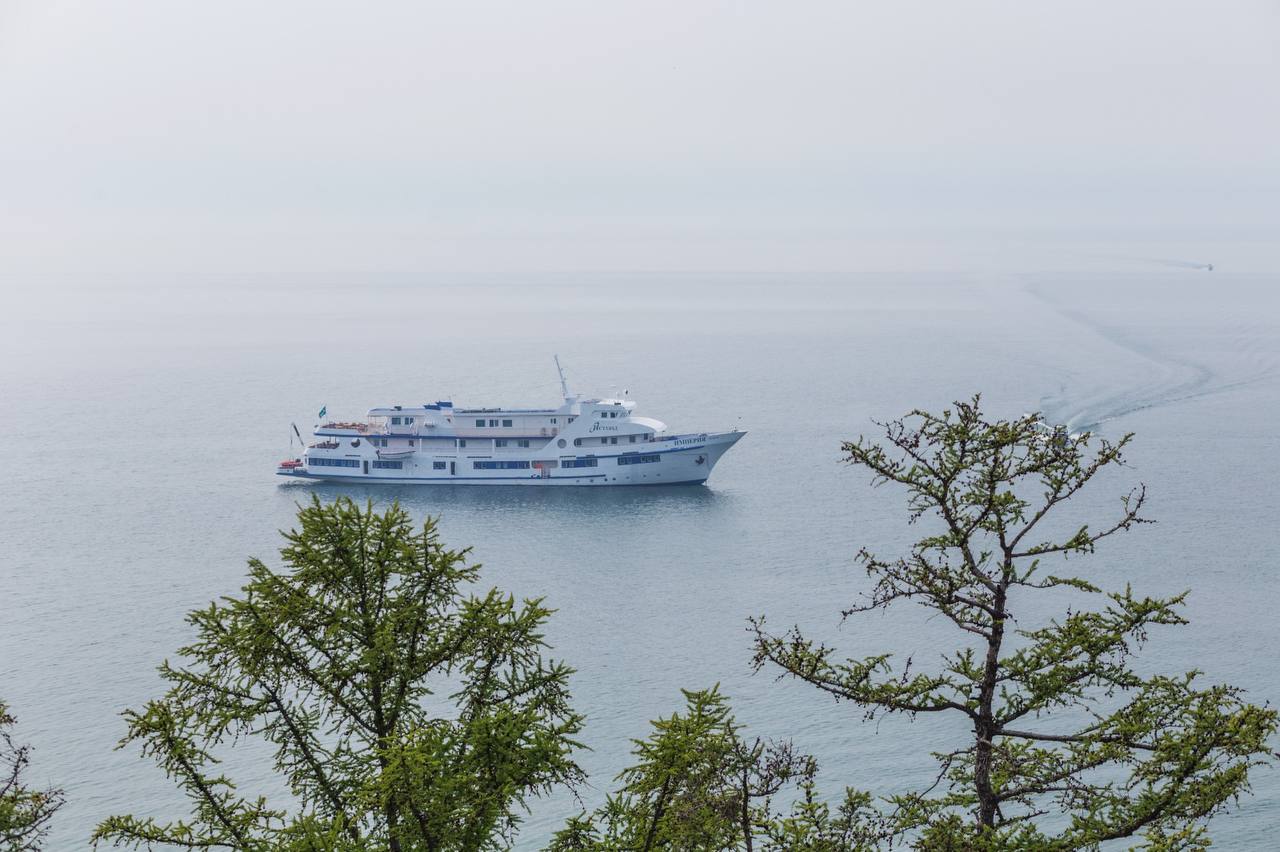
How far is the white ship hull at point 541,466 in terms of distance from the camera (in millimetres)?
77500

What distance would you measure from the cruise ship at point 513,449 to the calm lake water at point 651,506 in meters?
1.14

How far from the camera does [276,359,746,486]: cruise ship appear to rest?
256 feet

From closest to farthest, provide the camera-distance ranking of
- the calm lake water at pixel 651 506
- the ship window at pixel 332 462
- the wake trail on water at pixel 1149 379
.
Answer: the calm lake water at pixel 651 506, the ship window at pixel 332 462, the wake trail on water at pixel 1149 379

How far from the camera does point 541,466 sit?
78812 millimetres

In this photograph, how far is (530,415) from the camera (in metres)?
79.8

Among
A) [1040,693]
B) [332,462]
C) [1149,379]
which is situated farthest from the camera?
[1149,379]

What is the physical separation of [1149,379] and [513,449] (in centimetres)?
5172

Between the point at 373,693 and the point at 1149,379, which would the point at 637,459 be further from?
the point at 373,693

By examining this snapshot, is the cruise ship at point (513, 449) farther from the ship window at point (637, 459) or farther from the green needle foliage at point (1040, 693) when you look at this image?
the green needle foliage at point (1040, 693)

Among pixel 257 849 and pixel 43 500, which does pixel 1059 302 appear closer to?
pixel 43 500

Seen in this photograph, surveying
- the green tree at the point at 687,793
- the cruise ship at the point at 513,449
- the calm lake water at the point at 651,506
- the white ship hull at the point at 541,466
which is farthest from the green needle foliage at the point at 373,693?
the cruise ship at the point at 513,449

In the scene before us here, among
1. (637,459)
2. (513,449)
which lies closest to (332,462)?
(513,449)

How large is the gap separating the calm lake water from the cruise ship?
1.14m

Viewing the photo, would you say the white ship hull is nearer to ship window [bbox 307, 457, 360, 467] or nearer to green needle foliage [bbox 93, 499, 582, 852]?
→ ship window [bbox 307, 457, 360, 467]
